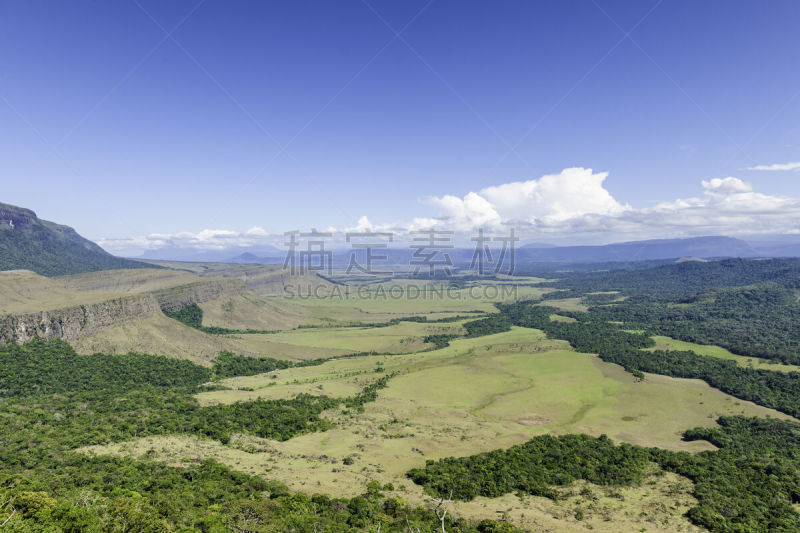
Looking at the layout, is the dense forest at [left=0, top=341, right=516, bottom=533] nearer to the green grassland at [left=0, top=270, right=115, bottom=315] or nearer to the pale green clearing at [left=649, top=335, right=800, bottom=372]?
the green grassland at [left=0, top=270, right=115, bottom=315]

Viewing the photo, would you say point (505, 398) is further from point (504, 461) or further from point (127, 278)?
point (127, 278)

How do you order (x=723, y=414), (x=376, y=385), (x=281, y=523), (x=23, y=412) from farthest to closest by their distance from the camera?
(x=376, y=385) < (x=723, y=414) < (x=23, y=412) < (x=281, y=523)

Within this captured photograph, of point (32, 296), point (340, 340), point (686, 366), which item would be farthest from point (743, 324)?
point (32, 296)

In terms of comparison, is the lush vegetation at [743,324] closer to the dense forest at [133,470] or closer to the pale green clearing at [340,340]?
the pale green clearing at [340,340]

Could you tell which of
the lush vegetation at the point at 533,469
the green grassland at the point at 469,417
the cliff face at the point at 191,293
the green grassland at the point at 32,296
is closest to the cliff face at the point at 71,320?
the green grassland at the point at 32,296

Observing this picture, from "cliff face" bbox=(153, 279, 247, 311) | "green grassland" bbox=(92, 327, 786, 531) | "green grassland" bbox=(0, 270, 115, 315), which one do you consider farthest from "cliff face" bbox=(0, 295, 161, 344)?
"green grassland" bbox=(92, 327, 786, 531)

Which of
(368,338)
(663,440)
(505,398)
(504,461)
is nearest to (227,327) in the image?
(368,338)
